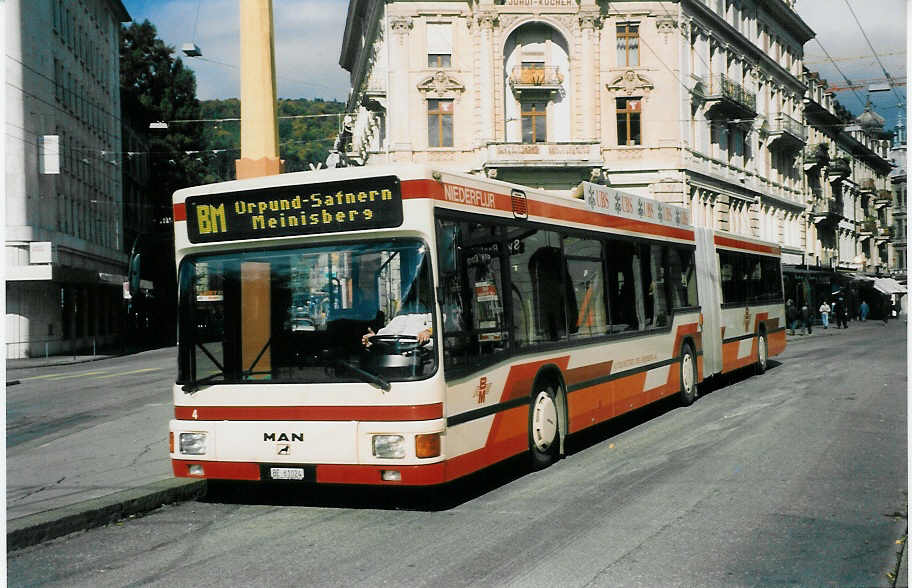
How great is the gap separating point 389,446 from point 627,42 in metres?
38.6

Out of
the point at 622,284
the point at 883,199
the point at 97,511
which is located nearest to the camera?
the point at 97,511

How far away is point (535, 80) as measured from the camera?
41906mm

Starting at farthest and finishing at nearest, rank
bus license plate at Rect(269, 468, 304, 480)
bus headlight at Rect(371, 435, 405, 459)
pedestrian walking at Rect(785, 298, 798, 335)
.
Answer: pedestrian walking at Rect(785, 298, 798, 335), bus license plate at Rect(269, 468, 304, 480), bus headlight at Rect(371, 435, 405, 459)

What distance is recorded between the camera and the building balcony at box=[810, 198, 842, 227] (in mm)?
67438

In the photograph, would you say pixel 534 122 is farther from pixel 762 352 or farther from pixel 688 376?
pixel 688 376

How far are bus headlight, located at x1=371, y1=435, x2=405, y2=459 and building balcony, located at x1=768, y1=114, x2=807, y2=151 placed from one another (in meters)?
52.7

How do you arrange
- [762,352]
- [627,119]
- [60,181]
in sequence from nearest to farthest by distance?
[762,352] → [627,119] → [60,181]

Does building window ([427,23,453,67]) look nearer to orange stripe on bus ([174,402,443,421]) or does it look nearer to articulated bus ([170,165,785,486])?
articulated bus ([170,165,785,486])

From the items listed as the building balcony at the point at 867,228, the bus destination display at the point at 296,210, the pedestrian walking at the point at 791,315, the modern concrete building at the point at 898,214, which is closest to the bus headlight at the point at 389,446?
the bus destination display at the point at 296,210

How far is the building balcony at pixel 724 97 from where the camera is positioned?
4728 centimetres

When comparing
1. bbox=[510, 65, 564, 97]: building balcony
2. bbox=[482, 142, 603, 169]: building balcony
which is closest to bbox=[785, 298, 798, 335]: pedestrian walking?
bbox=[482, 142, 603, 169]: building balcony

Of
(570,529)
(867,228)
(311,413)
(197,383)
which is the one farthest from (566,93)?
(867,228)

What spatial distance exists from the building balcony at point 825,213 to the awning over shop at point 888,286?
618 centimetres

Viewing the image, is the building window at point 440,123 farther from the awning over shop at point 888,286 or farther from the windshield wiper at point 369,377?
the awning over shop at point 888,286
